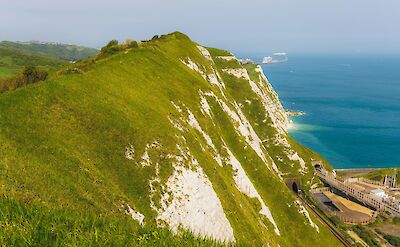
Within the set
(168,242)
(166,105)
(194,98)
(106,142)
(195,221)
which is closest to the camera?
(168,242)

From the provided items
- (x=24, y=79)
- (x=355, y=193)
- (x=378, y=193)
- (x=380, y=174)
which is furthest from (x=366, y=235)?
(x=24, y=79)

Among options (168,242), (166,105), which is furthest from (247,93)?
(168,242)

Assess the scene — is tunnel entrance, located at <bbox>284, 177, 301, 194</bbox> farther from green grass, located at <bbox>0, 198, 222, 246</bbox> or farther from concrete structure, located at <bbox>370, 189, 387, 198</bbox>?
green grass, located at <bbox>0, 198, 222, 246</bbox>

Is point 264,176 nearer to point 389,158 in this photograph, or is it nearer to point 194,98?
point 194,98

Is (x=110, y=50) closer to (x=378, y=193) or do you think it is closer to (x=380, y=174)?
(x=378, y=193)

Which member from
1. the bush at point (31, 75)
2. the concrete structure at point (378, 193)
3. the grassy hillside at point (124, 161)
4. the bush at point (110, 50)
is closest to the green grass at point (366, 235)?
the concrete structure at point (378, 193)

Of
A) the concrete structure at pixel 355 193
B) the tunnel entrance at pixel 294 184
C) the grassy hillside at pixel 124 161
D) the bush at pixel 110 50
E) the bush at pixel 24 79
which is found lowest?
the concrete structure at pixel 355 193

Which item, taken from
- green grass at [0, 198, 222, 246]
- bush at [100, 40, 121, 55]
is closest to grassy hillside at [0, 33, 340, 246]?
green grass at [0, 198, 222, 246]

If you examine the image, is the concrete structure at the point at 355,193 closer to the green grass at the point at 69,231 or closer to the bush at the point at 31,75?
the bush at the point at 31,75
